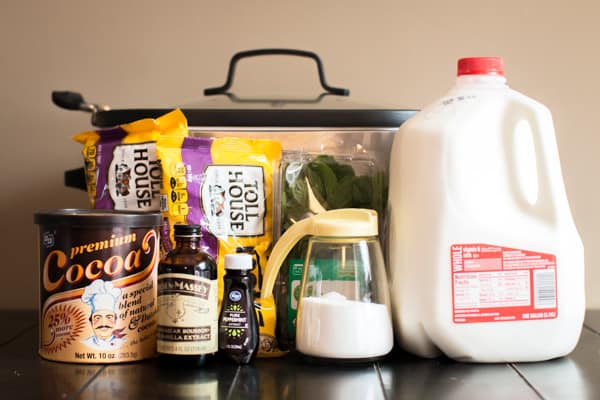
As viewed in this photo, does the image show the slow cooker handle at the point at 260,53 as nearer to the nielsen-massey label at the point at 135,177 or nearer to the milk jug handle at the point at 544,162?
the nielsen-massey label at the point at 135,177

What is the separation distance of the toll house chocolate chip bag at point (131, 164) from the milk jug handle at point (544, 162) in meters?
0.43

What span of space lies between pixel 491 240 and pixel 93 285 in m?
0.47

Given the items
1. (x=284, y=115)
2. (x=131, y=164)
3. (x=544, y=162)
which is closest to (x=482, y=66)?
(x=544, y=162)

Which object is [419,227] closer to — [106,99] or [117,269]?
[117,269]

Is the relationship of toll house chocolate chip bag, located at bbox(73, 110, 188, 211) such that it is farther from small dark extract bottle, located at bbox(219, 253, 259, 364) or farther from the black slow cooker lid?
small dark extract bottle, located at bbox(219, 253, 259, 364)

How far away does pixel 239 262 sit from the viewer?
970mm

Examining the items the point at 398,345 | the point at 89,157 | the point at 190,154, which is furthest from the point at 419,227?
the point at 89,157

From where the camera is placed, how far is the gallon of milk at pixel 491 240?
97cm

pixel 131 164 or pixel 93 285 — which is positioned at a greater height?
pixel 131 164

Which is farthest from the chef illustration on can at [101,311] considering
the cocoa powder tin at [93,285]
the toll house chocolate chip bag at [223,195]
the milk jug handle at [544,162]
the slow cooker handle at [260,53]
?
the milk jug handle at [544,162]

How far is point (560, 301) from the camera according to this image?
0.98m

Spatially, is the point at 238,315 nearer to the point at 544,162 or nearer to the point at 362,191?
the point at 362,191

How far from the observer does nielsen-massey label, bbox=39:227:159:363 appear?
0.97 m

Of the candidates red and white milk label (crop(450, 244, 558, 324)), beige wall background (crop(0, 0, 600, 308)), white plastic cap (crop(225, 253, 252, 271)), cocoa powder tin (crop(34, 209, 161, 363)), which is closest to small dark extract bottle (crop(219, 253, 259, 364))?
white plastic cap (crop(225, 253, 252, 271))
